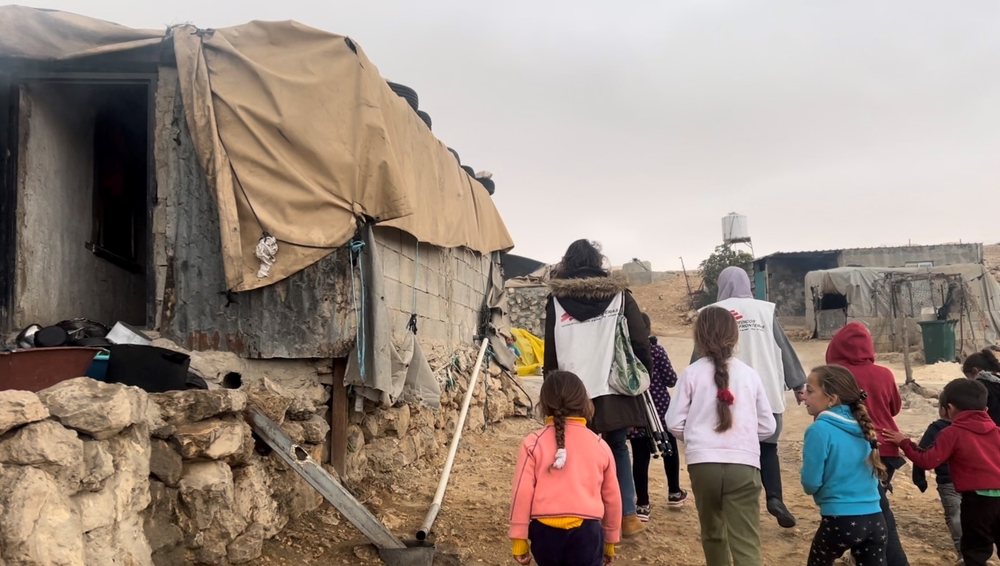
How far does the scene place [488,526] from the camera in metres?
4.62

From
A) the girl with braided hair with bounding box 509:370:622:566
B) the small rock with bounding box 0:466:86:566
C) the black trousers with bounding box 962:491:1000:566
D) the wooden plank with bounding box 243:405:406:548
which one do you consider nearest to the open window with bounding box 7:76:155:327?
the wooden plank with bounding box 243:405:406:548

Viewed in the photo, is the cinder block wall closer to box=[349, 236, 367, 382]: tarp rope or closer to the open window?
box=[349, 236, 367, 382]: tarp rope

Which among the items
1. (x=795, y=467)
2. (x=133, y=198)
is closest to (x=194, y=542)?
(x=133, y=198)

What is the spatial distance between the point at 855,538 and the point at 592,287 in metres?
1.90

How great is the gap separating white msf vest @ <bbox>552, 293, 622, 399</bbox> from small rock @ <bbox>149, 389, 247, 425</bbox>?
190cm

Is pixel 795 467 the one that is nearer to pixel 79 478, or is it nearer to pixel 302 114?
pixel 302 114

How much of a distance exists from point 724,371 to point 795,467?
4594 millimetres

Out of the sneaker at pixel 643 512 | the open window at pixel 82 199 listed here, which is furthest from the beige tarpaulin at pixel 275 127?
the sneaker at pixel 643 512

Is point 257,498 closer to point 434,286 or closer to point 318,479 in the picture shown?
point 318,479

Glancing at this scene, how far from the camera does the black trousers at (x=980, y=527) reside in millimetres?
3623

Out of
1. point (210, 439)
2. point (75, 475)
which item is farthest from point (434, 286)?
point (75, 475)

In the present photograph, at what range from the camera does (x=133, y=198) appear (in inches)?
285

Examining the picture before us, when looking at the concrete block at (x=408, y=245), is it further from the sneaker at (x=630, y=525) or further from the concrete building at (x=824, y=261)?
the concrete building at (x=824, y=261)

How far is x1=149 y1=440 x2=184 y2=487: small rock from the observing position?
3258mm
